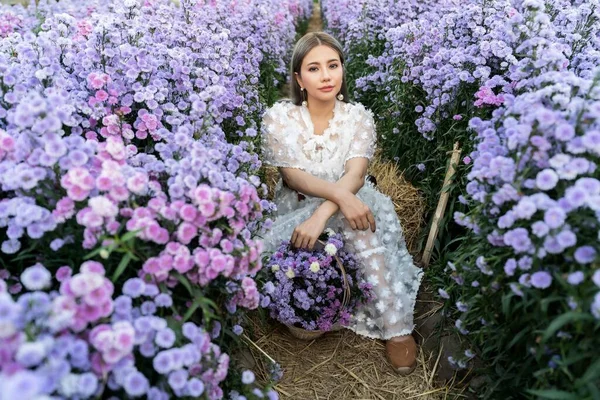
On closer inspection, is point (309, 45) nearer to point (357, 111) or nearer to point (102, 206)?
point (357, 111)

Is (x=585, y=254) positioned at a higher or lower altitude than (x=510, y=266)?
higher

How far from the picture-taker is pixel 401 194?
3326mm

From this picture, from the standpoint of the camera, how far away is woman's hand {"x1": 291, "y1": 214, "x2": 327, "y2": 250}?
2.35m

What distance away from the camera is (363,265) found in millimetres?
2443

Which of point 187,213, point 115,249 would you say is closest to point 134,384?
point 115,249

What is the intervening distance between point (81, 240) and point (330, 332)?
1.48m

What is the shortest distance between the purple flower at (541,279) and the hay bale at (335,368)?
1.01 m

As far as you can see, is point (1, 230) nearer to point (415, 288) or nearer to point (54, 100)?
point (54, 100)

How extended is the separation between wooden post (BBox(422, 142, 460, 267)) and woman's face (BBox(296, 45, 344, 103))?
0.72 metres

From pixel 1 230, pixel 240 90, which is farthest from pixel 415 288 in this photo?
pixel 1 230

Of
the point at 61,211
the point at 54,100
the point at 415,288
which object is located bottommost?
the point at 415,288

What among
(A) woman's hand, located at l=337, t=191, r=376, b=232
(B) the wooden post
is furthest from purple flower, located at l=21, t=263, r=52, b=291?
(B) the wooden post

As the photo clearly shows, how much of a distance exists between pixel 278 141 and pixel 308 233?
631mm

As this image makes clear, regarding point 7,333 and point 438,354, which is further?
point 438,354
